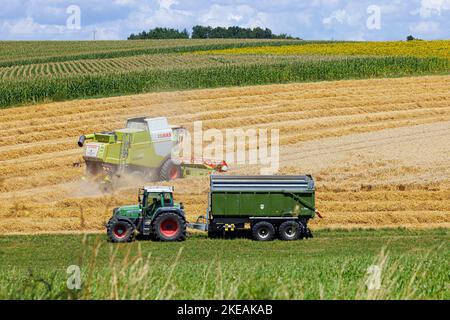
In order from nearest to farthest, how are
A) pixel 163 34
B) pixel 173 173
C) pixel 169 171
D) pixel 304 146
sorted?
pixel 169 171, pixel 173 173, pixel 304 146, pixel 163 34

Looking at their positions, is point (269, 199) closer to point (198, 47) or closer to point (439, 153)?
point (439, 153)

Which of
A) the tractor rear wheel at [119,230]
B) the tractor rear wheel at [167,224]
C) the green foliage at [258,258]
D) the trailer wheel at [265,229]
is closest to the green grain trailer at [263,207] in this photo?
the trailer wheel at [265,229]

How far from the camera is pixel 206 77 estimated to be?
47.0m

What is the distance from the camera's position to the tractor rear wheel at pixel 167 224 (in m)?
19.3

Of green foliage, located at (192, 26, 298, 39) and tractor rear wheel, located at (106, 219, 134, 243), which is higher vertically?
green foliage, located at (192, 26, 298, 39)

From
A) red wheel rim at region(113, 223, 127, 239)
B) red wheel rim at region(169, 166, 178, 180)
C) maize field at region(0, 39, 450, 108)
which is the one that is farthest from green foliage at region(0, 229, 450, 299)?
maize field at region(0, 39, 450, 108)

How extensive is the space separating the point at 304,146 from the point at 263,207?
1180 centimetres

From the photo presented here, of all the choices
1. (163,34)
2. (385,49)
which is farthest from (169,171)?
(163,34)

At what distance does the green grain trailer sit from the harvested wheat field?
194 cm

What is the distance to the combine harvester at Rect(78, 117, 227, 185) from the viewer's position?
24047mm

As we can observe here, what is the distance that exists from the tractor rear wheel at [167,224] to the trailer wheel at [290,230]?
2.50 metres

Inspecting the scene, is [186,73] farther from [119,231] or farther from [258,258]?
[258,258]

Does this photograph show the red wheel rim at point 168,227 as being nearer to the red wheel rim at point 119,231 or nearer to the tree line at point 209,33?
the red wheel rim at point 119,231

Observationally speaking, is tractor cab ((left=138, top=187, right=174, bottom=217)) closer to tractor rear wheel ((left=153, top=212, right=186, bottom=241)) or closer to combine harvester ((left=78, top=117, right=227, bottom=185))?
tractor rear wheel ((left=153, top=212, right=186, bottom=241))
